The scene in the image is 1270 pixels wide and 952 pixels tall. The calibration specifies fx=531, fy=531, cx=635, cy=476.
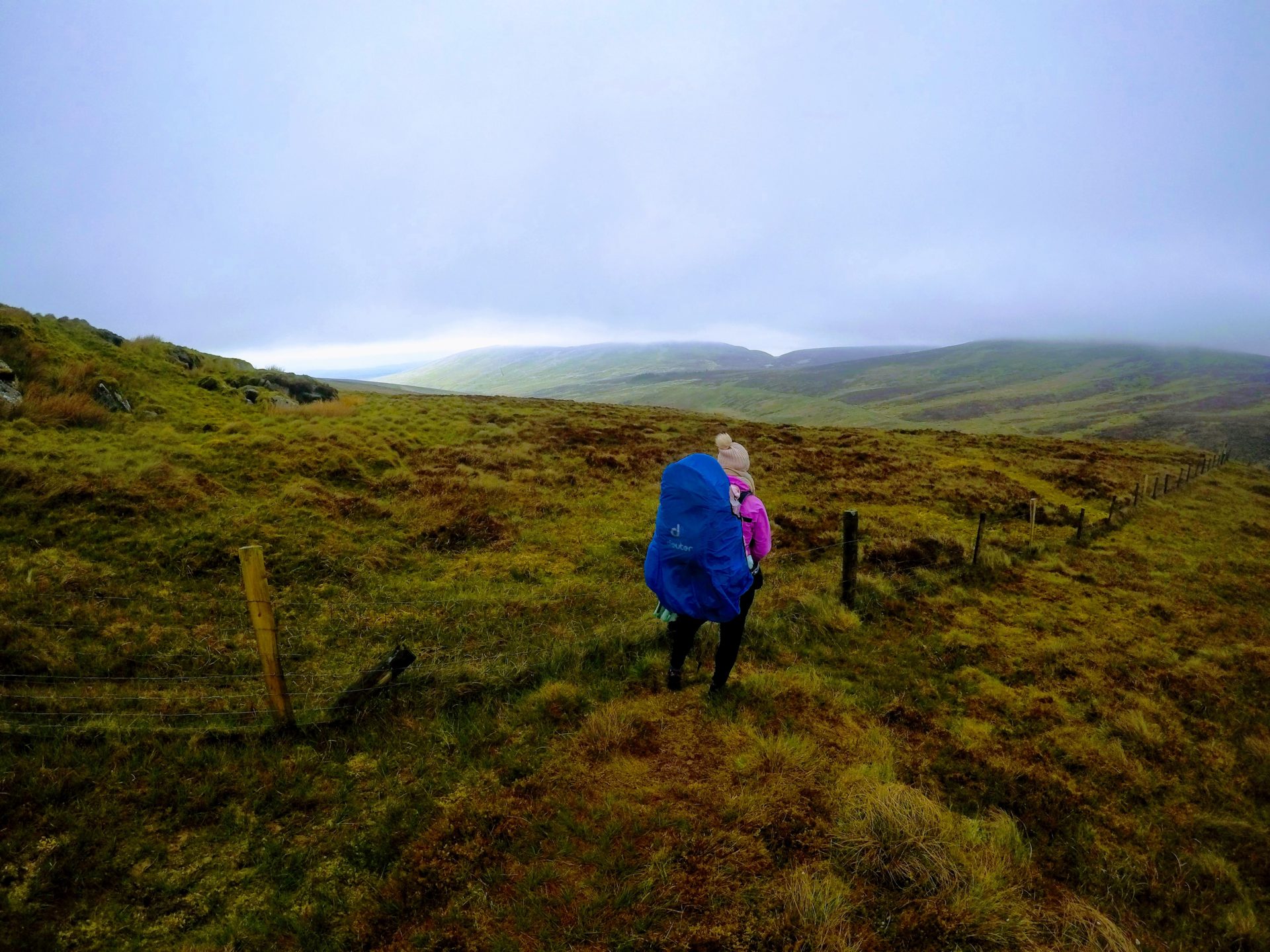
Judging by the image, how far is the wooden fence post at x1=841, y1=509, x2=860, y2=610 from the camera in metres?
8.59

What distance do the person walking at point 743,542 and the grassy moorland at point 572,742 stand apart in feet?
1.55

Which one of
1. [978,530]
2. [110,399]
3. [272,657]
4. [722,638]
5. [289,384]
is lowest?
[978,530]

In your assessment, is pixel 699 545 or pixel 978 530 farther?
pixel 978 530

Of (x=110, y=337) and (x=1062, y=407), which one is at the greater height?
(x=110, y=337)

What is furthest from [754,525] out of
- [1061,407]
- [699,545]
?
[1061,407]

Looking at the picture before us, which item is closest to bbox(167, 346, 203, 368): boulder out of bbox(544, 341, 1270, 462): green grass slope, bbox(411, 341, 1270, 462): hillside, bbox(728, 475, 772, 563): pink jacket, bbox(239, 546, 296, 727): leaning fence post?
bbox(239, 546, 296, 727): leaning fence post

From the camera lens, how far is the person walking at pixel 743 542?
17.2ft

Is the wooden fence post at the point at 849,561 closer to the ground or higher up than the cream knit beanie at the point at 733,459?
closer to the ground

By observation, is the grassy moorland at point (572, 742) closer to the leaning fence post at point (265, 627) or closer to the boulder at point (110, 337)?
the leaning fence post at point (265, 627)

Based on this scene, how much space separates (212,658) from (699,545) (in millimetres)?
6316

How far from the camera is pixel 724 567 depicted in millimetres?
4832

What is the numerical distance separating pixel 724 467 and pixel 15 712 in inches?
281

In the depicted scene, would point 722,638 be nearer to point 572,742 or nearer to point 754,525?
point 754,525

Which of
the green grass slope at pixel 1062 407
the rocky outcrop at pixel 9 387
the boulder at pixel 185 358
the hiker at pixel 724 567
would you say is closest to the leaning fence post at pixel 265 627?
the hiker at pixel 724 567
